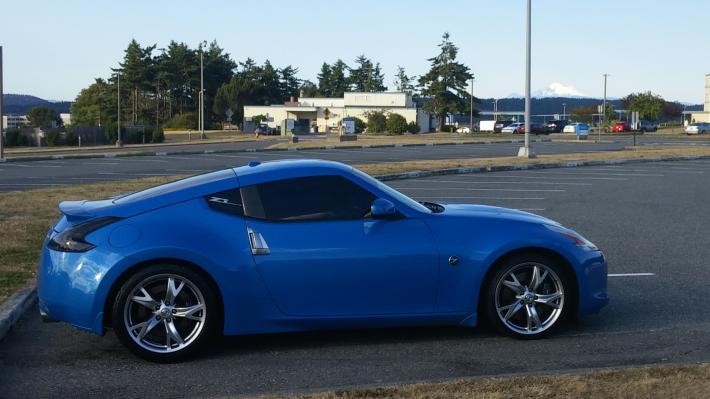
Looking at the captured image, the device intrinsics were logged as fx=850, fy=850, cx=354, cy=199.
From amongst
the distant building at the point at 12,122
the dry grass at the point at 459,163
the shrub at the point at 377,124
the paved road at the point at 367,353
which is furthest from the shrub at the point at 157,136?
the paved road at the point at 367,353

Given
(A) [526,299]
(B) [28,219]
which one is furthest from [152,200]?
(B) [28,219]

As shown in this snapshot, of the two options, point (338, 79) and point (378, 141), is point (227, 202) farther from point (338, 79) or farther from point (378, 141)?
point (338, 79)

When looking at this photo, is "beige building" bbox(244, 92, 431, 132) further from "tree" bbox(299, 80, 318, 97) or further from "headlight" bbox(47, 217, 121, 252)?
"headlight" bbox(47, 217, 121, 252)

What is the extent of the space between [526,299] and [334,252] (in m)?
1.48

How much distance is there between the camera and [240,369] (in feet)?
18.3

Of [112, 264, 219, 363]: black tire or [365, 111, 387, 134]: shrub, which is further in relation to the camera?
[365, 111, 387, 134]: shrub

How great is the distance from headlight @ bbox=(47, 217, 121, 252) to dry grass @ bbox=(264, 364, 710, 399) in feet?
6.56

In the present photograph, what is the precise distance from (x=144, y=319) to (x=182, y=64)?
104731 mm

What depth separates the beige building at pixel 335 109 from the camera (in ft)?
331

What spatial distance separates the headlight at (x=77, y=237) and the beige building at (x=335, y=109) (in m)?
93.0

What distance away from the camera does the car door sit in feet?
19.1

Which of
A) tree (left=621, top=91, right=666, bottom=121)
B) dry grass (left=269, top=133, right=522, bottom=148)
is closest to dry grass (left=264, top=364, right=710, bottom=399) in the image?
dry grass (left=269, top=133, right=522, bottom=148)

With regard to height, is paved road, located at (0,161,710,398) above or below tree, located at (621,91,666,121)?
below

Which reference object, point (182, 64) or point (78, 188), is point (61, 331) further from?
point (182, 64)
